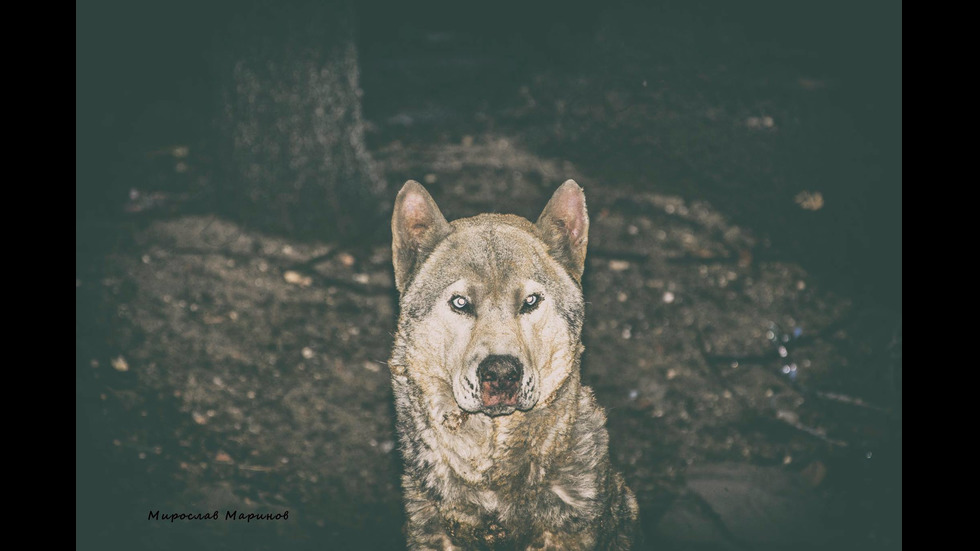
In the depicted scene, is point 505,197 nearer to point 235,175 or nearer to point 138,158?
point 235,175

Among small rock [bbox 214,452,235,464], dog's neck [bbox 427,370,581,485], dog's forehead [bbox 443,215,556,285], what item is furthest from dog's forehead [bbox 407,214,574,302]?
small rock [bbox 214,452,235,464]

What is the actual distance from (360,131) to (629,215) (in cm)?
192

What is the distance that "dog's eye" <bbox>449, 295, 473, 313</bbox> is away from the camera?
8.55 feet

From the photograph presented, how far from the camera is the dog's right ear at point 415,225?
107 inches

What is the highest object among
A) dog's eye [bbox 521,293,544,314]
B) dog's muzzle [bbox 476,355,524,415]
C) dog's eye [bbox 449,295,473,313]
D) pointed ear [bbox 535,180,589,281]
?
pointed ear [bbox 535,180,589,281]

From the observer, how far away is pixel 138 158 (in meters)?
3.98

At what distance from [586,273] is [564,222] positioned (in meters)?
1.46

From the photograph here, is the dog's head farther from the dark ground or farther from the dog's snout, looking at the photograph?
the dark ground

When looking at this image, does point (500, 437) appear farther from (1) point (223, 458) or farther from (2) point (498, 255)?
(1) point (223, 458)

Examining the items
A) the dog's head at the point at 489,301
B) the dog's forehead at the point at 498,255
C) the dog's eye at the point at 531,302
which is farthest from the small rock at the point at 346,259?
the dog's eye at the point at 531,302

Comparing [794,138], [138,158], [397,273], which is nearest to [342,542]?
[397,273]

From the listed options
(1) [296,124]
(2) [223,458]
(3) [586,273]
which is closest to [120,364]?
(2) [223,458]

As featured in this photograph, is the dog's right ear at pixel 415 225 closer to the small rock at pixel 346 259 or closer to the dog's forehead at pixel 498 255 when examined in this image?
the dog's forehead at pixel 498 255

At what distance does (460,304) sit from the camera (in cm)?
263
